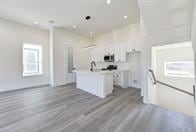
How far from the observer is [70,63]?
6992 mm

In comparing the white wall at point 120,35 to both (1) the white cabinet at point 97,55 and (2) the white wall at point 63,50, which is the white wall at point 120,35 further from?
(2) the white wall at point 63,50

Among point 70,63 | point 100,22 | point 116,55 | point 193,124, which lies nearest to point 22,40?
point 70,63

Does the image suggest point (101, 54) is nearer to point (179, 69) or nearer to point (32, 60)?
point (32, 60)

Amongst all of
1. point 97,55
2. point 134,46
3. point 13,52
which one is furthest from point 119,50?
point 13,52

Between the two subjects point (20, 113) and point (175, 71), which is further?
point (175, 71)

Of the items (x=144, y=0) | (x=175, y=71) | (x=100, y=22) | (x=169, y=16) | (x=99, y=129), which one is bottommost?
(x=99, y=129)

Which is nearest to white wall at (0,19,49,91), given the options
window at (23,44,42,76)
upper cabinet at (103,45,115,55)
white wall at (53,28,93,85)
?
Result: window at (23,44,42,76)

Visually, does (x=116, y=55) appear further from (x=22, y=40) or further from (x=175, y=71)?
(x=22, y=40)

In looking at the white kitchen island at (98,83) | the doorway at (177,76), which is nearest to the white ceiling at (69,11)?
the doorway at (177,76)

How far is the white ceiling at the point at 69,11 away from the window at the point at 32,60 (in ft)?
4.28

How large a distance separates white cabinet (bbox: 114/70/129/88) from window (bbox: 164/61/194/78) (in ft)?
5.76

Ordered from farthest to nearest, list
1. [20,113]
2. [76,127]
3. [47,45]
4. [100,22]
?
[47,45], [100,22], [20,113], [76,127]

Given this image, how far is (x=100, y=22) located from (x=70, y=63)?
10.1 feet

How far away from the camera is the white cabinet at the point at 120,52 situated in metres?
5.69
